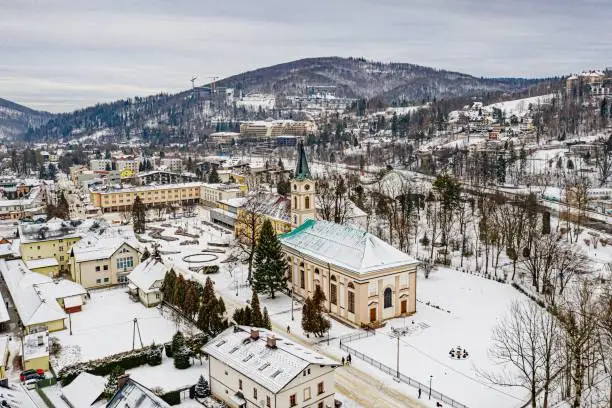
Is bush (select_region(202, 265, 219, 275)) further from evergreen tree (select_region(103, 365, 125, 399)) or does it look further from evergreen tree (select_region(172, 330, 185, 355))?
evergreen tree (select_region(103, 365, 125, 399))

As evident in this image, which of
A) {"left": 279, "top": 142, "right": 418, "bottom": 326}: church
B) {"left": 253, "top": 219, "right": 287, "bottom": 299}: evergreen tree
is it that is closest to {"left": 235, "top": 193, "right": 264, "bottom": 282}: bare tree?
{"left": 253, "top": 219, "right": 287, "bottom": 299}: evergreen tree

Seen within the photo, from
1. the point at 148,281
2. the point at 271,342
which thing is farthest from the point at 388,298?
the point at 148,281

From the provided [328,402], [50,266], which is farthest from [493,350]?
[50,266]

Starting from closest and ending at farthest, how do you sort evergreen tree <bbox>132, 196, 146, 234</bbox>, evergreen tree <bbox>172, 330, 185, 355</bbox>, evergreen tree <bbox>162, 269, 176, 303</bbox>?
evergreen tree <bbox>172, 330, 185, 355</bbox>, evergreen tree <bbox>162, 269, 176, 303</bbox>, evergreen tree <bbox>132, 196, 146, 234</bbox>

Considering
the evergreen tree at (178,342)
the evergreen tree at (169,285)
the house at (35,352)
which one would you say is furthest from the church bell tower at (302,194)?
the house at (35,352)

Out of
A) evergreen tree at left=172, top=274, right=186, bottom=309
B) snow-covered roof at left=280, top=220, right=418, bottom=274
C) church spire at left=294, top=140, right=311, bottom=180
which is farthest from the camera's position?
church spire at left=294, top=140, right=311, bottom=180

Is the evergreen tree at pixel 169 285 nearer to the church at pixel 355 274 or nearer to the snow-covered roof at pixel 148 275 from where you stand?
the snow-covered roof at pixel 148 275
